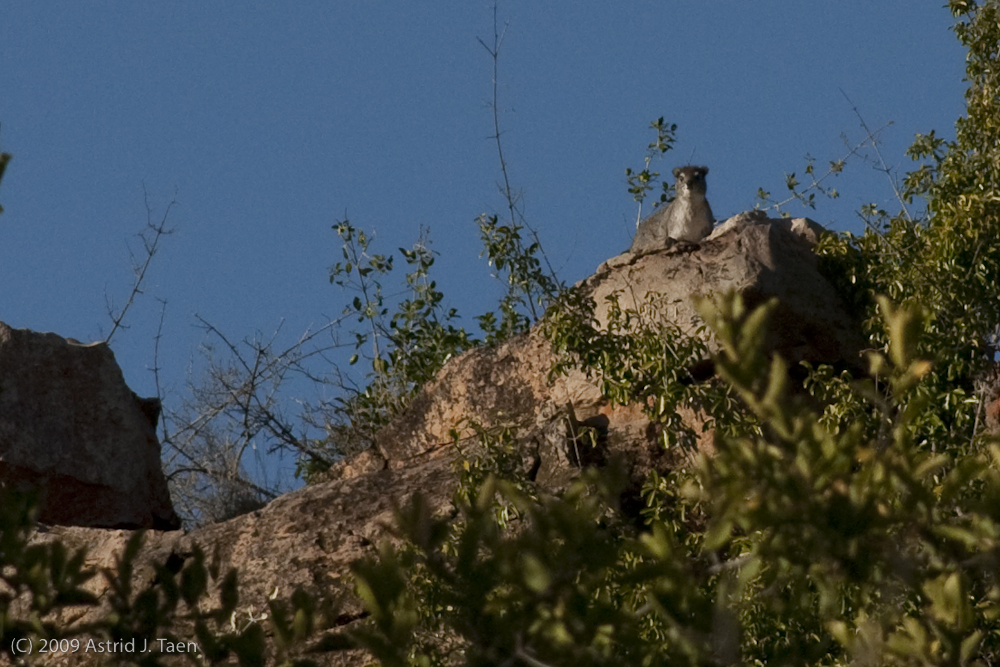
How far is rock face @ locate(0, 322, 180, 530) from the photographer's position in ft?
25.3

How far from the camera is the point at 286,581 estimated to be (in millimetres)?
6875

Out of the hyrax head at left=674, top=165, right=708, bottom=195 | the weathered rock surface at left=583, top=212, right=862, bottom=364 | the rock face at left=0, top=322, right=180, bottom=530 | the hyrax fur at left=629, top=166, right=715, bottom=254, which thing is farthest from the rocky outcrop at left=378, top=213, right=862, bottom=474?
the hyrax head at left=674, top=165, right=708, bottom=195

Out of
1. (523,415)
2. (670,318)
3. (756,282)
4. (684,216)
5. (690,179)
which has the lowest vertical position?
(523,415)

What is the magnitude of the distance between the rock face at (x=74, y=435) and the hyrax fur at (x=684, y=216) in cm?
370

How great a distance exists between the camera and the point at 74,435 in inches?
310

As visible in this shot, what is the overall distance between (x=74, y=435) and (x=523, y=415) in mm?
2389

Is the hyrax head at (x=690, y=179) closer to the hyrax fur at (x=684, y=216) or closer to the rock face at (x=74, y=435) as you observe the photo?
the hyrax fur at (x=684, y=216)

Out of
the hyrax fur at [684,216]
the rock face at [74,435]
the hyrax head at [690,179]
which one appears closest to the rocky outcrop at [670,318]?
the rock face at [74,435]

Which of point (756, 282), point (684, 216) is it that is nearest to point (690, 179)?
point (684, 216)

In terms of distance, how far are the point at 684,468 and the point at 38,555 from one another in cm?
424

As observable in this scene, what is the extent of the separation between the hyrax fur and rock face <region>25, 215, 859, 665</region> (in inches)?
81.2

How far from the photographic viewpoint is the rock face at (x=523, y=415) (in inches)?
276

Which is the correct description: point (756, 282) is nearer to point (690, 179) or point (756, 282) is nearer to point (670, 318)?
point (670, 318)

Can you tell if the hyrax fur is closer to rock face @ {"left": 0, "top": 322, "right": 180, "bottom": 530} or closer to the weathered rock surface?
the weathered rock surface
